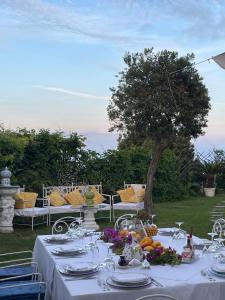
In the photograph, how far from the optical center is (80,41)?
35.4 feet

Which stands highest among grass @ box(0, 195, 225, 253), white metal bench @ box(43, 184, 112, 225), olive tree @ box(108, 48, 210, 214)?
olive tree @ box(108, 48, 210, 214)

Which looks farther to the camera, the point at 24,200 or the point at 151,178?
the point at 151,178

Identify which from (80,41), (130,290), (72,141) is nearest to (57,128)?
(72,141)

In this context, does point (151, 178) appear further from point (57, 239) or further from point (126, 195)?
point (57, 239)

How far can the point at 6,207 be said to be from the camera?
368 inches

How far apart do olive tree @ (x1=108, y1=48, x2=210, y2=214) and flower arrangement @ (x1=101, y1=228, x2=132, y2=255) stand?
26.8ft

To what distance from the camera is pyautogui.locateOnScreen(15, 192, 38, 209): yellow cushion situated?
979 cm

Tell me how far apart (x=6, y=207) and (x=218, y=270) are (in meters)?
6.68

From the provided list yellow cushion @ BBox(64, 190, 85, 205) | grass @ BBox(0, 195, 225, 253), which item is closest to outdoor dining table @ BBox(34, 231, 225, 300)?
grass @ BBox(0, 195, 225, 253)

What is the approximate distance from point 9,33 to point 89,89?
9.81ft

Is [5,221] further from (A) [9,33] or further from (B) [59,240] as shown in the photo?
(B) [59,240]

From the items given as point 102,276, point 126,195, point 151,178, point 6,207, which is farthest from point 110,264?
point 151,178

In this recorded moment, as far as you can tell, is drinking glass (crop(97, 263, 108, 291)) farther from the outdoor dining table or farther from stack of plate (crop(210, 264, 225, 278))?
→ stack of plate (crop(210, 264, 225, 278))

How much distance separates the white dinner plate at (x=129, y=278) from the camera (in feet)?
10.1
